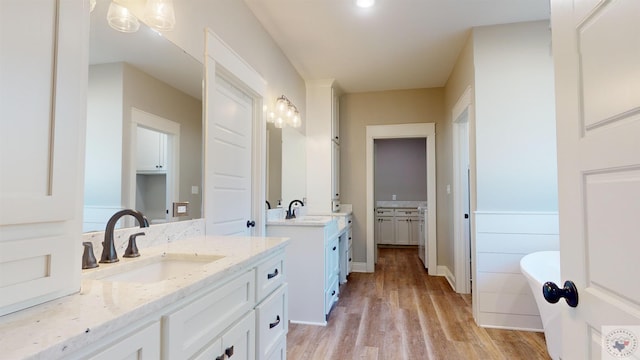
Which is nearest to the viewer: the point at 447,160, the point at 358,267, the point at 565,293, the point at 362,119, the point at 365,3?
the point at 565,293

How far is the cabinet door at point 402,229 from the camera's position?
6664 millimetres

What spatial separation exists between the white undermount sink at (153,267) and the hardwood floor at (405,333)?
1.31 metres

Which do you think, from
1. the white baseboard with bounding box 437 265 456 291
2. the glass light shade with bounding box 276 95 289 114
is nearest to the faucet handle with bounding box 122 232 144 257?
the glass light shade with bounding box 276 95 289 114

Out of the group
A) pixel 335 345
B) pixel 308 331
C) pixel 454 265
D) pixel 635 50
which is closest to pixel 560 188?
pixel 635 50

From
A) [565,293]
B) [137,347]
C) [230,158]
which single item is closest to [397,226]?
[230,158]

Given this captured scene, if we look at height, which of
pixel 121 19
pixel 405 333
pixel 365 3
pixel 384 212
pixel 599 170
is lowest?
pixel 405 333

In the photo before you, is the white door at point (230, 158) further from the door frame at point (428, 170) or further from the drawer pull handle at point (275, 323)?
the door frame at point (428, 170)

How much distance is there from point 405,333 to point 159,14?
2.74 metres

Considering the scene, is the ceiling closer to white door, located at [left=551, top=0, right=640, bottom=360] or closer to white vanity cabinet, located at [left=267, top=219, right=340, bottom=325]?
white vanity cabinet, located at [left=267, top=219, right=340, bottom=325]

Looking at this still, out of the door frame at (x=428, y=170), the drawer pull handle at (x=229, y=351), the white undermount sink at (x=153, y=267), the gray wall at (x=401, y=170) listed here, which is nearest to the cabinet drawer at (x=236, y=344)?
the drawer pull handle at (x=229, y=351)

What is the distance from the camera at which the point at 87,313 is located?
0.68 metres

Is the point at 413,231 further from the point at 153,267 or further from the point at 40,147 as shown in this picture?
the point at 40,147

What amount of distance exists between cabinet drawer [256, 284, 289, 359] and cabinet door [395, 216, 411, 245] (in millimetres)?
5365

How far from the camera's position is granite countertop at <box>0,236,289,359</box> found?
544mm
